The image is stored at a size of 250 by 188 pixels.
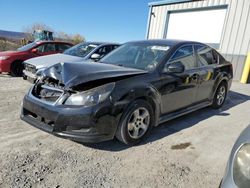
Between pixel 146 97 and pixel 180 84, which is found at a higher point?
pixel 180 84

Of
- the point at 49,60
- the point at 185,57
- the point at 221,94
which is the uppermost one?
the point at 185,57

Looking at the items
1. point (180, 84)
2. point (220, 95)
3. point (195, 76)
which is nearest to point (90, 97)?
point (180, 84)

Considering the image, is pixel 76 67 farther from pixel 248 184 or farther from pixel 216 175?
pixel 248 184

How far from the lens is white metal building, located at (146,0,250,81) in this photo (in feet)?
34.2

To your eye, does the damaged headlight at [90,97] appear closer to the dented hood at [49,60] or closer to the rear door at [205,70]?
the rear door at [205,70]

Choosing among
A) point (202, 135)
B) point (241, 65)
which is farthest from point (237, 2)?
point (202, 135)

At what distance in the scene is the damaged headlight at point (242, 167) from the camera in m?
1.57

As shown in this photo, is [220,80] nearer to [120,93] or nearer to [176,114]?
[176,114]

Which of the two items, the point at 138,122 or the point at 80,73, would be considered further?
the point at 138,122

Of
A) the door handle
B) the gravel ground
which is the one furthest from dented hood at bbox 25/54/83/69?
the door handle

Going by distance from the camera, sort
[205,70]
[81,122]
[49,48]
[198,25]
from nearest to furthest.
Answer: [81,122] < [205,70] < [49,48] < [198,25]

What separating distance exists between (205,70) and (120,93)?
96.5 inches

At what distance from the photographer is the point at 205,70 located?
16.1 feet

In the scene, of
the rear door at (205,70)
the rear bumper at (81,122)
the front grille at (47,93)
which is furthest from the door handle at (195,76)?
the front grille at (47,93)
